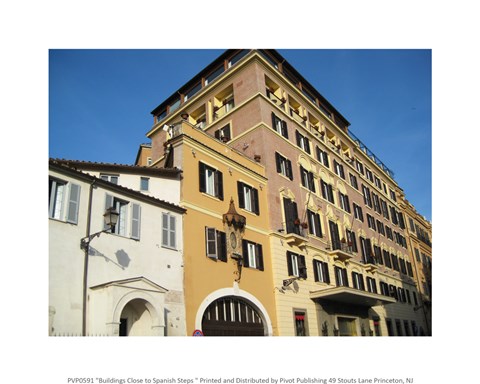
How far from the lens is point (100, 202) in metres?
12.8

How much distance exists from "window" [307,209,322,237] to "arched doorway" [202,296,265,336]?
24.8 feet

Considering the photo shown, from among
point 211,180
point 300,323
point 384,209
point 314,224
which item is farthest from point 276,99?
point 384,209

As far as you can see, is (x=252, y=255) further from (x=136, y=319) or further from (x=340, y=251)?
(x=340, y=251)

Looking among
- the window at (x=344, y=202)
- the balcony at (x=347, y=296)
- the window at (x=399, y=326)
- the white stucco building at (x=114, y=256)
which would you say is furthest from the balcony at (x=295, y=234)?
the window at (x=399, y=326)

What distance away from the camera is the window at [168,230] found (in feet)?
47.5

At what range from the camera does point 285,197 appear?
2200 cm

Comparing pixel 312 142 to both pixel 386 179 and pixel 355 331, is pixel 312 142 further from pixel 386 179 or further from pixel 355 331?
pixel 386 179

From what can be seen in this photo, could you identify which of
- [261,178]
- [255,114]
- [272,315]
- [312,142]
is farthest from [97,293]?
[312,142]

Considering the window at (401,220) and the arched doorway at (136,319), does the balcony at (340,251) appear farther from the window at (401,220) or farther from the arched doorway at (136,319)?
the window at (401,220)

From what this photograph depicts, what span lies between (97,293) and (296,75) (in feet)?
74.1

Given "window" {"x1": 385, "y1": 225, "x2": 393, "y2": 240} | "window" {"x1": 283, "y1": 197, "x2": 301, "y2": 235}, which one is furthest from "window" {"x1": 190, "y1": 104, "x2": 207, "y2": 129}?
"window" {"x1": 385, "y1": 225, "x2": 393, "y2": 240}

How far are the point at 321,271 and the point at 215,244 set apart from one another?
9.06 m

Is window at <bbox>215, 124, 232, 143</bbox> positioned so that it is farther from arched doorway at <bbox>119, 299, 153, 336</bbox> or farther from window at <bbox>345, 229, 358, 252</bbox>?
arched doorway at <bbox>119, 299, 153, 336</bbox>

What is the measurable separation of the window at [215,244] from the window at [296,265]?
4.65 metres
